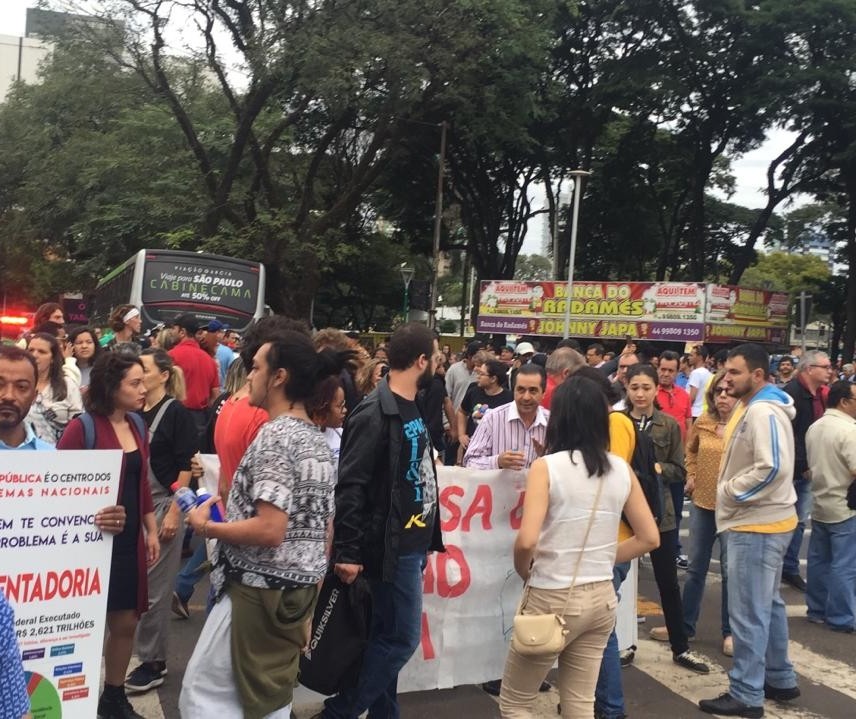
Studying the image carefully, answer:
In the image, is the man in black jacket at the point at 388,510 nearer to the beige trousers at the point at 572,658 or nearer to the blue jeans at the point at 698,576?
the beige trousers at the point at 572,658

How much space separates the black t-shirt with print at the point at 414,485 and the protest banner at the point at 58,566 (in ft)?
3.73

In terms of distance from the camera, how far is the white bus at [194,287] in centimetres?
1870

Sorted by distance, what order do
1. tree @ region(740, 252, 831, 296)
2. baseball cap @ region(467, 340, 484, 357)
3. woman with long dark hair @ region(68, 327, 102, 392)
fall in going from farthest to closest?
tree @ region(740, 252, 831, 296) → baseball cap @ region(467, 340, 484, 357) → woman with long dark hair @ region(68, 327, 102, 392)

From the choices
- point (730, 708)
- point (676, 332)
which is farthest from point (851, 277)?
point (730, 708)

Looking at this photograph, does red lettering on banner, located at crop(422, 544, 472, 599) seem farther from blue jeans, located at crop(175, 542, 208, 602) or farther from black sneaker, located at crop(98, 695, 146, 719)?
blue jeans, located at crop(175, 542, 208, 602)

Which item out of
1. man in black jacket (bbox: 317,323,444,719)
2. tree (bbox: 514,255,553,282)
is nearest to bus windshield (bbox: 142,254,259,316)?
man in black jacket (bbox: 317,323,444,719)

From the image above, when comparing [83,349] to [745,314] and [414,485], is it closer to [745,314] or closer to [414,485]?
[414,485]

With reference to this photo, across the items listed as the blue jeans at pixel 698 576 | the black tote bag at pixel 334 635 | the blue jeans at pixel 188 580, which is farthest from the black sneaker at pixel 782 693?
the blue jeans at pixel 188 580

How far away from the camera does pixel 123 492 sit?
13.6ft

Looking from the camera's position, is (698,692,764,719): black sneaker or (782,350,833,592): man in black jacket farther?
(782,350,833,592): man in black jacket

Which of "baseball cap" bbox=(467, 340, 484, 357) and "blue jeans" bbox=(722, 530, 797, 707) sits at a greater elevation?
"baseball cap" bbox=(467, 340, 484, 357)

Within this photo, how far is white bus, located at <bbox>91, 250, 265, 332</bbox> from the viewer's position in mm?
18703

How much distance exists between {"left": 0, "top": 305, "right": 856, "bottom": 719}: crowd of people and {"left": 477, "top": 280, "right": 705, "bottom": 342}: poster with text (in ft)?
70.5

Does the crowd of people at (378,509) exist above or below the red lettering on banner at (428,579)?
above
